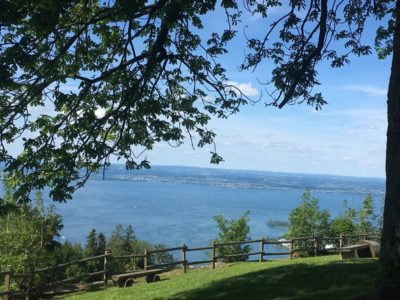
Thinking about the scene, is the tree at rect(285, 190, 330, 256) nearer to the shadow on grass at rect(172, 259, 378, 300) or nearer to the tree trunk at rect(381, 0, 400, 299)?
the shadow on grass at rect(172, 259, 378, 300)

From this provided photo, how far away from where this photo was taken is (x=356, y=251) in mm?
20062

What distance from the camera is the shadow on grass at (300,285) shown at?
957cm

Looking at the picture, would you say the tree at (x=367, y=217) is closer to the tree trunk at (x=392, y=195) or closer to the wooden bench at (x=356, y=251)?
the wooden bench at (x=356, y=251)

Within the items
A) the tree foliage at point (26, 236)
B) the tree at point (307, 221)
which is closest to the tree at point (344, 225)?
the tree at point (307, 221)

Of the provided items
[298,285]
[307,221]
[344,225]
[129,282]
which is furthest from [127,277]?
[344,225]

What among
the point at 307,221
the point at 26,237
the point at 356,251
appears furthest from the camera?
the point at 307,221

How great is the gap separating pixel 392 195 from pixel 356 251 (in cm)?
1337

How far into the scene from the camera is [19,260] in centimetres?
2353

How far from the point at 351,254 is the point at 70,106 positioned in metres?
14.6

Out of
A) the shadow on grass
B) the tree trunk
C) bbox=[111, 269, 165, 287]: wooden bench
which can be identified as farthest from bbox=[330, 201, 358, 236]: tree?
the tree trunk

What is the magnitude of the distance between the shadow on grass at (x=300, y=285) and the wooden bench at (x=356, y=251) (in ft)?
21.9

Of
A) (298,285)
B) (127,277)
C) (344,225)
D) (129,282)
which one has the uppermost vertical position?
(298,285)

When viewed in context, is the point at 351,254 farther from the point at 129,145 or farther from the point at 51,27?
the point at 51,27

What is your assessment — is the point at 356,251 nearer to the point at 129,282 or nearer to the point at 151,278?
the point at 151,278
